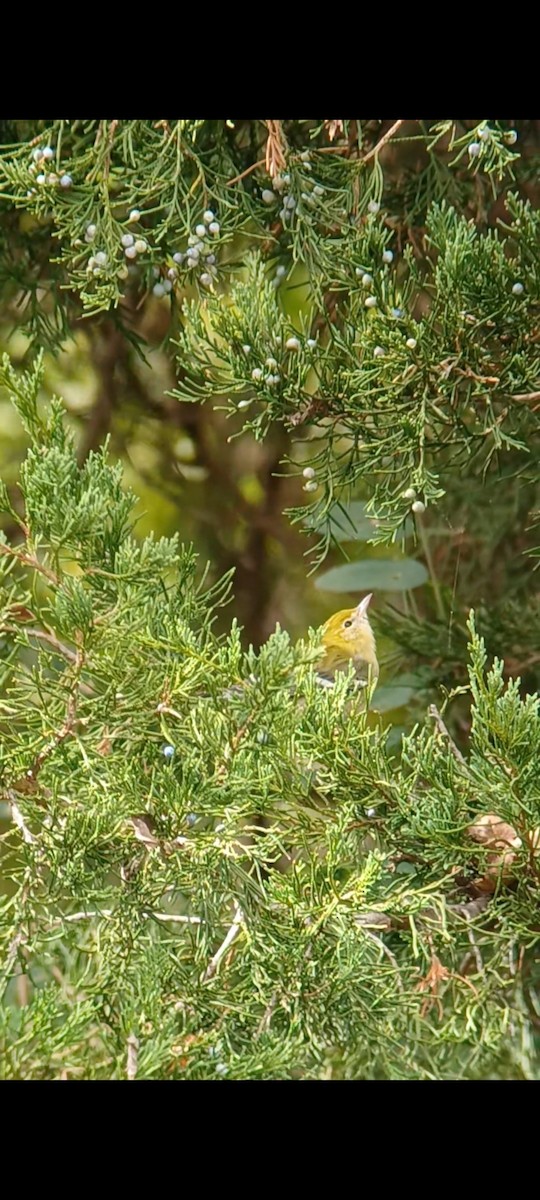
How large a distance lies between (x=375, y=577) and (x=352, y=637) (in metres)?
0.22

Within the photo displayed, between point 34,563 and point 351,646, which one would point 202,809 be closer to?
point 34,563

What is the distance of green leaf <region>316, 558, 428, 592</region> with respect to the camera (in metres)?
1.79

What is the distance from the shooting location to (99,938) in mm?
915

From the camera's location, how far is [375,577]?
1796mm

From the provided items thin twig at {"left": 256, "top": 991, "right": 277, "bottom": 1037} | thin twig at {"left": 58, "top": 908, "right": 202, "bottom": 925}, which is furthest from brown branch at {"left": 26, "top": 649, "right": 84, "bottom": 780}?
thin twig at {"left": 256, "top": 991, "right": 277, "bottom": 1037}

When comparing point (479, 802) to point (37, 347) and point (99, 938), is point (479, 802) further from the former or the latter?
point (37, 347)

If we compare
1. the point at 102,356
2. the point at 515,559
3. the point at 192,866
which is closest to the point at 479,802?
the point at 192,866

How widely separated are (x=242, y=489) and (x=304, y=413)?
168 cm

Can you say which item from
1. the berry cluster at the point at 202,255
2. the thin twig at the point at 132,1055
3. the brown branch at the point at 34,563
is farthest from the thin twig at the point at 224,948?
the berry cluster at the point at 202,255

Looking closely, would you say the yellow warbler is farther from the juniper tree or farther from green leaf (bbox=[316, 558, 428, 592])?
the juniper tree

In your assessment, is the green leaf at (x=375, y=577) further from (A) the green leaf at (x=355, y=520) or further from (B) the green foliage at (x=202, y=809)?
(B) the green foliage at (x=202, y=809)

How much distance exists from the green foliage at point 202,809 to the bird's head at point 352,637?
2.07 feet

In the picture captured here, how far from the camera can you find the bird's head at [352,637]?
5.22 ft

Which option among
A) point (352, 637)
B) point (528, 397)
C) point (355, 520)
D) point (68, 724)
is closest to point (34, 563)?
point (68, 724)
